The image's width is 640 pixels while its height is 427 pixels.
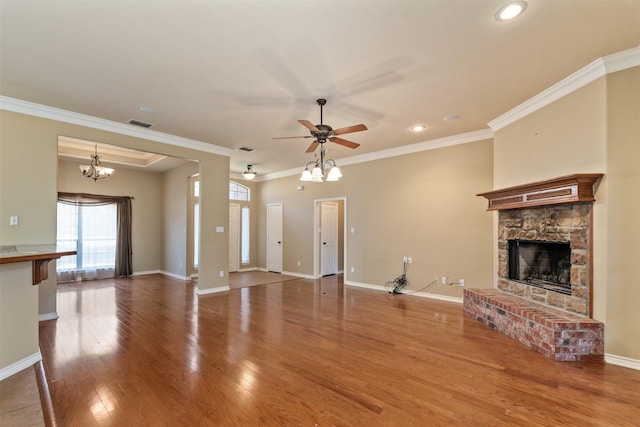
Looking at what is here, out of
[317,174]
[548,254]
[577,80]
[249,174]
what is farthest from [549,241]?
[249,174]

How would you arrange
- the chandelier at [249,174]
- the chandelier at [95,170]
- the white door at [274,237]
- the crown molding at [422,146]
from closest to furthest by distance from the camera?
the crown molding at [422,146] < the chandelier at [95,170] < the chandelier at [249,174] < the white door at [274,237]

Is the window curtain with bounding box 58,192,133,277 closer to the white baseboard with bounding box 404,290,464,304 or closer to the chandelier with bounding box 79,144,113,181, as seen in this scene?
the chandelier with bounding box 79,144,113,181

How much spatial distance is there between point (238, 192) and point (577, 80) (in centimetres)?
801

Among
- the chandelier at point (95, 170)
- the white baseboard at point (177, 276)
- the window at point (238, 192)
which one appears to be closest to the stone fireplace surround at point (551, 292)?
the white baseboard at point (177, 276)

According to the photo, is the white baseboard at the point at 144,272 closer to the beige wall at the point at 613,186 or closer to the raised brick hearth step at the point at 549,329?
the raised brick hearth step at the point at 549,329

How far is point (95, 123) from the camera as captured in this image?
439 cm

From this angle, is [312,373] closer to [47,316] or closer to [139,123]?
[47,316]

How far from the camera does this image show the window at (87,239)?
6.97 m

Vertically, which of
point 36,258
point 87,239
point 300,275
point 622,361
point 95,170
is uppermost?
point 95,170

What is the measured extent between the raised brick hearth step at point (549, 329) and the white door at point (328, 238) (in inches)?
183

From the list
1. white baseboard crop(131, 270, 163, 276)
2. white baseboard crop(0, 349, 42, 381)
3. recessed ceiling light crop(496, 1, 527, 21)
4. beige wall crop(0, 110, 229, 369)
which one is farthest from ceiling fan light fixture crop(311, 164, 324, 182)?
white baseboard crop(131, 270, 163, 276)

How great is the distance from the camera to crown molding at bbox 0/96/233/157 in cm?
380

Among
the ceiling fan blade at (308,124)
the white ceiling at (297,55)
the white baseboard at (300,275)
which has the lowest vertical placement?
the white baseboard at (300,275)

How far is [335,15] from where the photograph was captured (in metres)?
2.27
